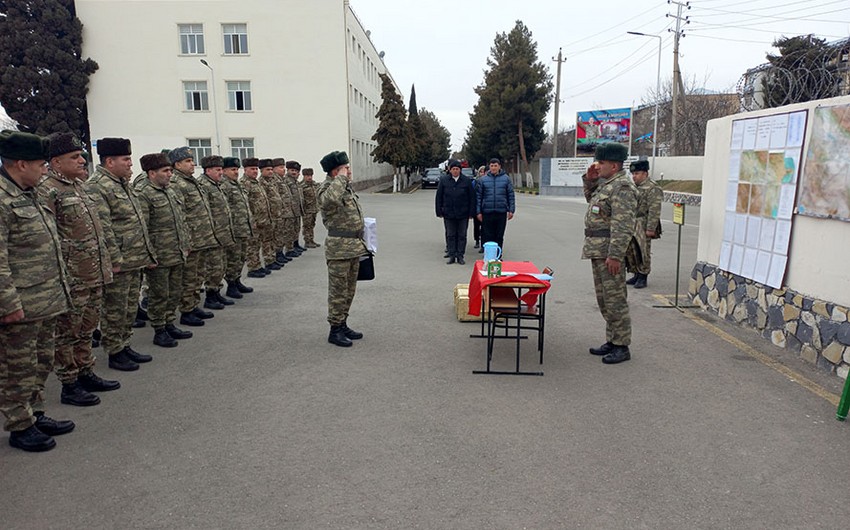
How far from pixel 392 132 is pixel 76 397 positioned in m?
36.4

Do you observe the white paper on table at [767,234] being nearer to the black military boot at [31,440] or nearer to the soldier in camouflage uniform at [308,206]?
the black military boot at [31,440]

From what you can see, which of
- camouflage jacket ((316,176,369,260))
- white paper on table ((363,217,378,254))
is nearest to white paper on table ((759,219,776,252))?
white paper on table ((363,217,378,254))

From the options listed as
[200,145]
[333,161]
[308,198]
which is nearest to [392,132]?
[200,145]

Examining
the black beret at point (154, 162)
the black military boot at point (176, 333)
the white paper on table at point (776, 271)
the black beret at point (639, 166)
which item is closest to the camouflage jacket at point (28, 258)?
the black beret at point (154, 162)

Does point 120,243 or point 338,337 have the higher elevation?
point 120,243

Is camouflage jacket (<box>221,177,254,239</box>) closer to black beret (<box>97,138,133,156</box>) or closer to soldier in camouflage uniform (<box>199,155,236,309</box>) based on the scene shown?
soldier in camouflage uniform (<box>199,155,236,309</box>)

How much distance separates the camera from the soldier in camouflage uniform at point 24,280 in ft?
11.5

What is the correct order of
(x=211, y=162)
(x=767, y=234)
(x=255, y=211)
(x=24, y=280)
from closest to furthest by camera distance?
(x=24, y=280)
(x=767, y=234)
(x=211, y=162)
(x=255, y=211)

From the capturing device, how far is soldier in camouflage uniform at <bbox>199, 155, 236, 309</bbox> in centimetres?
725

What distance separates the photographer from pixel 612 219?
5.18 m

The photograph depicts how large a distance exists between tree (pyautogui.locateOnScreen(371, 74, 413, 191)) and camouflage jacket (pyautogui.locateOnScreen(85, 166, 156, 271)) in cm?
3431

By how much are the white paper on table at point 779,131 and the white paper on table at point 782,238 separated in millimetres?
783

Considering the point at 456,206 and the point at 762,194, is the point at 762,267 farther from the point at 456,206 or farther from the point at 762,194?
the point at 456,206

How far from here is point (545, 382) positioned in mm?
4887
